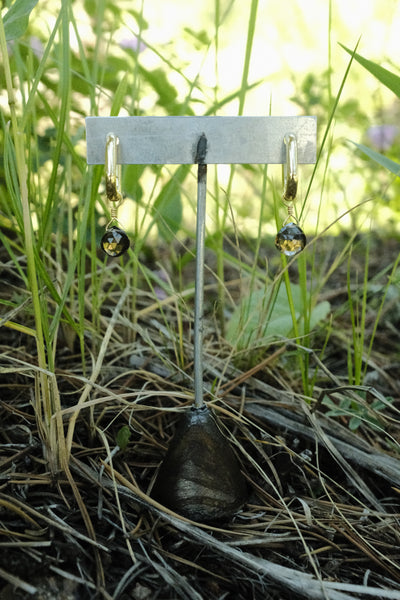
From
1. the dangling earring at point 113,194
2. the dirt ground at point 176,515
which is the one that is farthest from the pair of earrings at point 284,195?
the dirt ground at point 176,515

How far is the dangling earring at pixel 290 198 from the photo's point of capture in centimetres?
65

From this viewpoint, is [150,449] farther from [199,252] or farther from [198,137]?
[198,137]

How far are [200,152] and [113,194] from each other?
12cm

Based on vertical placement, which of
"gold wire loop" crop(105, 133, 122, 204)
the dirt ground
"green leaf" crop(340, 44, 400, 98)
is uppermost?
"green leaf" crop(340, 44, 400, 98)

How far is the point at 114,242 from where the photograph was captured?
0.67 metres

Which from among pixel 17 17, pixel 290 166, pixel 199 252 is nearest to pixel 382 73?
pixel 290 166

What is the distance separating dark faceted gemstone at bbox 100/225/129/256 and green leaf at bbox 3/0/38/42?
0.89 feet

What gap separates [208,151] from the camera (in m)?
0.68

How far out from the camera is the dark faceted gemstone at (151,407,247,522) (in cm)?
69

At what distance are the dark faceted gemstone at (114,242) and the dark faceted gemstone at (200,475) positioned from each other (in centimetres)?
24

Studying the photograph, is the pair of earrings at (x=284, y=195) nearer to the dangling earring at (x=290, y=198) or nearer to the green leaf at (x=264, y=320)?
the dangling earring at (x=290, y=198)

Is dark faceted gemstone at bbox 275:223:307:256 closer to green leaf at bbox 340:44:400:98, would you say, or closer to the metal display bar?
the metal display bar

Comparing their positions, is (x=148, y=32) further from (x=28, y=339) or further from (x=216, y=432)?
(x=216, y=432)

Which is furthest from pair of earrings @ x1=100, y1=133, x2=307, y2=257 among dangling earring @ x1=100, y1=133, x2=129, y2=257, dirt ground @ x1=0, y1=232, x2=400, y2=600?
dirt ground @ x1=0, y1=232, x2=400, y2=600
